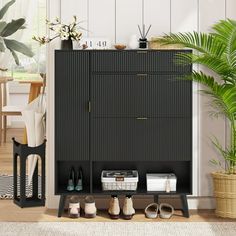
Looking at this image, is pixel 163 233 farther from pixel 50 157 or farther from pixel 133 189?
pixel 50 157

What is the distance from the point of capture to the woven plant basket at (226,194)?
4.64 meters

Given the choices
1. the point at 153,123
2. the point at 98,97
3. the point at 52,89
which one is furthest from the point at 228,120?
the point at 52,89

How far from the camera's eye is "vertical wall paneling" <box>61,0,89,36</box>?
4898mm

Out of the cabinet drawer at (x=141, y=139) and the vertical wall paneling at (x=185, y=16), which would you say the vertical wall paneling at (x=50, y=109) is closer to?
the cabinet drawer at (x=141, y=139)

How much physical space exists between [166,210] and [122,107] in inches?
31.7

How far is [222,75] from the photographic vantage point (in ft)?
15.4

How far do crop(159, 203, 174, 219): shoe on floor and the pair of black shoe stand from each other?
58 centimetres

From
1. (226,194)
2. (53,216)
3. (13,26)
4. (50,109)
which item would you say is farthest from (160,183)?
(13,26)

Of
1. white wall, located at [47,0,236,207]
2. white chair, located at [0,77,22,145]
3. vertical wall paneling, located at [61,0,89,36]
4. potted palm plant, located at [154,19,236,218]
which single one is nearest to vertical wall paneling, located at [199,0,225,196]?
white wall, located at [47,0,236,207]

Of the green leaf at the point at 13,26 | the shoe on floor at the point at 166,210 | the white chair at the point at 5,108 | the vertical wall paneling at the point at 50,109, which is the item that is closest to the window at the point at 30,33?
the white chair at the point at 5,108

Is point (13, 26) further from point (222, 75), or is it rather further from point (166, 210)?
point (166, 210)

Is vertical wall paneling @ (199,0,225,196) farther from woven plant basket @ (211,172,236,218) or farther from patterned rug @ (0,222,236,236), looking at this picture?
patterned rug @ (0,222,236,236)

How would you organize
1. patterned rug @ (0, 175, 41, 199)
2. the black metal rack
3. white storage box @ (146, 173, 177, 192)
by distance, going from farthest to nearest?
patterned rug @ (0, 175, 41, 199) < the black metal rack < white storage box @ (146, 173, 177, 192)

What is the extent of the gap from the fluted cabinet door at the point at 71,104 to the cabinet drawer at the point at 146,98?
3.9 inches
